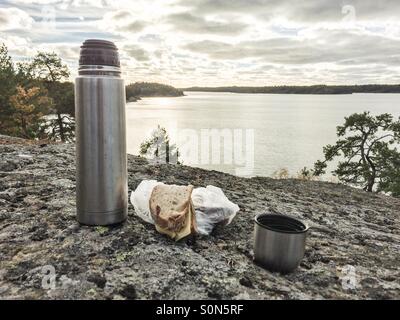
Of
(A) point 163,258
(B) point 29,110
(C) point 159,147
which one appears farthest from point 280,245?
(C) point 159,147

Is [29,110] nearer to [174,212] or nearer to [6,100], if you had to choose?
[6,100]

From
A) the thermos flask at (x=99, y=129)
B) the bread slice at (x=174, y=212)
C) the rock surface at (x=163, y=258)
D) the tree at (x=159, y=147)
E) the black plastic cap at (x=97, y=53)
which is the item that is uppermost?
the black plastic cap at (x=97, y=53)

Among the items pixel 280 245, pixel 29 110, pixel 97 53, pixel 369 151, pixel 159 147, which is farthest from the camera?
pixel 159 147

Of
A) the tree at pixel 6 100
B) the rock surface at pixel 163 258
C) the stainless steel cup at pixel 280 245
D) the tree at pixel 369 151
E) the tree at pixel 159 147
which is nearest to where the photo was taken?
the rock surface at pixel 163 258

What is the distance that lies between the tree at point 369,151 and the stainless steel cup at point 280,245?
17834 millimetres

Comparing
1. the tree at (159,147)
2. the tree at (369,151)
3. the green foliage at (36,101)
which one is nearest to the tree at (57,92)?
the green foliage at (36,101)

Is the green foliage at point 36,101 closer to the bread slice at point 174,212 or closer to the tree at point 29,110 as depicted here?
the tree at point 29,110

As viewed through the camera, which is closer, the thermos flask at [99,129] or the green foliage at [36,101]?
the thermos flask at [99,129]

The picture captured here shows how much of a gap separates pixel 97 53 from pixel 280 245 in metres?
1.74

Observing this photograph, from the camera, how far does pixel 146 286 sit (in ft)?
5.79

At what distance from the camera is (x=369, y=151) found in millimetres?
20281

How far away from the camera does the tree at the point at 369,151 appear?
60.0 feet

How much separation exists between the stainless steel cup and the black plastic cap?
151 cm
